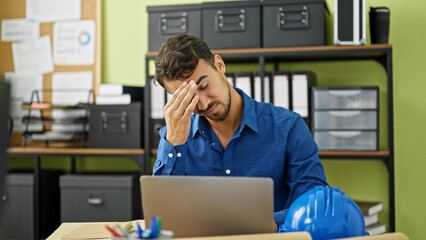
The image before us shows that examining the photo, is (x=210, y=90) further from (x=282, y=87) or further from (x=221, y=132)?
(x=282, y=87)

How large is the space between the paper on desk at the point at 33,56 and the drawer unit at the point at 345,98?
165 cm

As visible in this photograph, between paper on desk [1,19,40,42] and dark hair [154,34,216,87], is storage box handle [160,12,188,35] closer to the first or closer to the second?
paper on desk [1,19,40,42]

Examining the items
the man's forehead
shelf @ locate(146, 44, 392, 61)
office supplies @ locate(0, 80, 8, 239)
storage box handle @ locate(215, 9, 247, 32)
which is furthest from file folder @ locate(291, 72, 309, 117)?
office supplies @ locate(0, 80, 8, 239)

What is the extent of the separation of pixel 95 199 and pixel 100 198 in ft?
0.09

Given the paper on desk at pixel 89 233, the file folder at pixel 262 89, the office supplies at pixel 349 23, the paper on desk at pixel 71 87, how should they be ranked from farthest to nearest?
the paper on desk at pixel 71 87 → the file folder at pixel 262 89 → the office supplies at pixel 349 23 → the paper on desk at pixel 89 233

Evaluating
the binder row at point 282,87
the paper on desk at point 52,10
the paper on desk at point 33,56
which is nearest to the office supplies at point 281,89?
the binder row at point 282,87

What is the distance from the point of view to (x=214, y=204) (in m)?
0.81

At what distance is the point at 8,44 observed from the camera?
3010mm

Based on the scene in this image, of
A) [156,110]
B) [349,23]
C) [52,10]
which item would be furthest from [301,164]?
[52,10]

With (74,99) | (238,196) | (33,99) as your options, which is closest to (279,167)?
(238,196)

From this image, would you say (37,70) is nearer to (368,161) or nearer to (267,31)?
(267,31)

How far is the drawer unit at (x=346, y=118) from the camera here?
2311mm

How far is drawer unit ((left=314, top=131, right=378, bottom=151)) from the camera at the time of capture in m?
2.31

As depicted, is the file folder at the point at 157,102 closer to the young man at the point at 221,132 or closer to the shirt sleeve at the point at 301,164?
the young man at the point at 221,132
